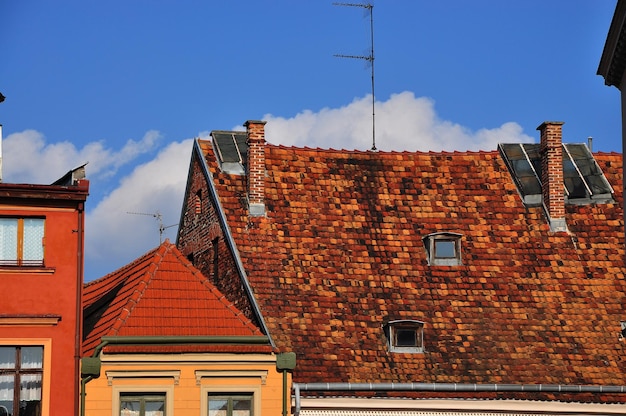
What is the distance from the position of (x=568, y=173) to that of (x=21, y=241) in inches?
682

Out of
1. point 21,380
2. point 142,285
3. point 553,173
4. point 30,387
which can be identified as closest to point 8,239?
point 21,380

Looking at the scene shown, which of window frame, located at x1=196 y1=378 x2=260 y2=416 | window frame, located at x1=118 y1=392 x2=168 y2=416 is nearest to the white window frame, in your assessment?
window frame, located at x1=196 y1=378 x2=260 y2=416

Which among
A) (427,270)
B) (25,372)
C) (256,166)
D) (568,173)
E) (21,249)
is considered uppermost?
(568,173)

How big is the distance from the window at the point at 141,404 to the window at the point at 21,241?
3.79 meters

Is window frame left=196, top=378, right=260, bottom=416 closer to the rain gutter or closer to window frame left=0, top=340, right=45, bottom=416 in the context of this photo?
the rain gutter

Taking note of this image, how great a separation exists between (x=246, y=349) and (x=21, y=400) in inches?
219

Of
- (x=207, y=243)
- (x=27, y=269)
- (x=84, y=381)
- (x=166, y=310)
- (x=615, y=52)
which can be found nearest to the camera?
(x=615, y=52)

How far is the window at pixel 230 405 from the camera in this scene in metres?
37.7

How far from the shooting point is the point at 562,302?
42188mm

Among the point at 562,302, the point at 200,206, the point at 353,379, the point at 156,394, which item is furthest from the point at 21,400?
the point at 562,302

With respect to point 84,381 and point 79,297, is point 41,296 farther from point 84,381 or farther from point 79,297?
point 84,381

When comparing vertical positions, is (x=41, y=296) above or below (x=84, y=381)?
above

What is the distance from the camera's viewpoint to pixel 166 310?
38.2 metres

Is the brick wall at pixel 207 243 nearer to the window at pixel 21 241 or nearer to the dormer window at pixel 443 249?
the dormer window at pixel 443 249
